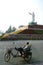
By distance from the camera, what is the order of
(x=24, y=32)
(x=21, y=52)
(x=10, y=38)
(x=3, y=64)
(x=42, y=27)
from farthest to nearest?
(x=42, y=27) → (x=24, y=32) → (x=10, y=38) → (x=21, y=52) → (x=3, y=64)

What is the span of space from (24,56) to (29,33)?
210ft

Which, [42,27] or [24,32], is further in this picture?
[42,27]

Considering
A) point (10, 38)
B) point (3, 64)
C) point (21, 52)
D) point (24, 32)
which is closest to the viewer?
point (3, 64)

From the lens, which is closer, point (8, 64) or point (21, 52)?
point (8, 64)

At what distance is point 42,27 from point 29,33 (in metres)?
9.60

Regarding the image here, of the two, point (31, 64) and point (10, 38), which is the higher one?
point (31, 64)

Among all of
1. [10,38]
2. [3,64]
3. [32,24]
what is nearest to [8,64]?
[3,64]

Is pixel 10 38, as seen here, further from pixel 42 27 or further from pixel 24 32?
pixel 42 27

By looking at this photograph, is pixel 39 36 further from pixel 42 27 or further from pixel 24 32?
pixel 42 27

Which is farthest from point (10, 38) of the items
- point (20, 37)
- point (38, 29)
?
point (38, 29)

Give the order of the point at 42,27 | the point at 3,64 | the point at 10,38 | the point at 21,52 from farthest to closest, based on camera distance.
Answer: the point at 42,27, the point at 10,38, the point at 21,52, the point at 3,64

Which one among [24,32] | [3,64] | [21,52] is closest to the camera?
[3,64]

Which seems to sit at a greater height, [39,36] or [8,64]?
[8,64]

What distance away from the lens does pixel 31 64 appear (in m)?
11.4
